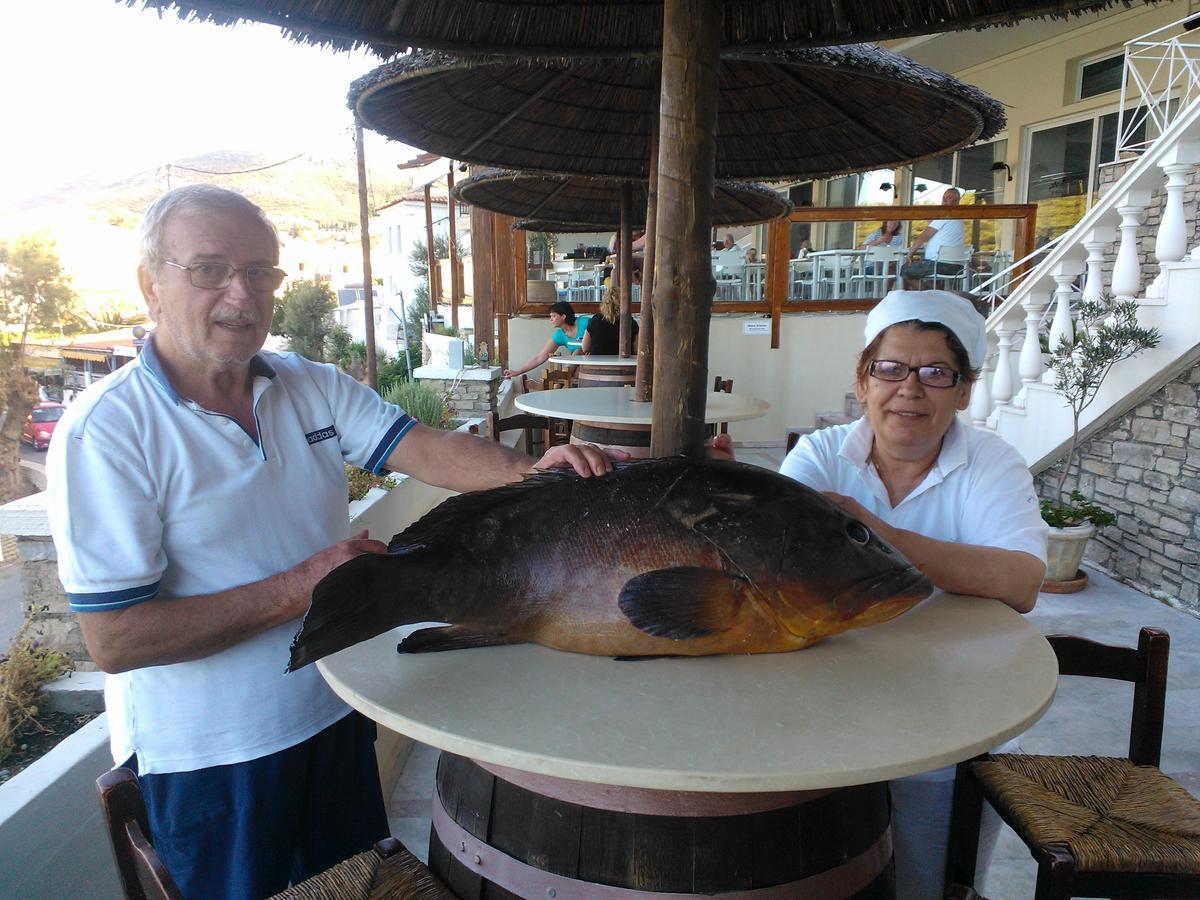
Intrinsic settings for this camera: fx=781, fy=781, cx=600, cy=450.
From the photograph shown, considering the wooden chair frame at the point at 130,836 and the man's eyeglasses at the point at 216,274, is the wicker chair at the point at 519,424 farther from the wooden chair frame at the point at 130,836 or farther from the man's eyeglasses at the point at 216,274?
the wooden chair frame at the point at 130,836

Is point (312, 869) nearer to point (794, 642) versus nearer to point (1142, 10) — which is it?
point (794, 642)

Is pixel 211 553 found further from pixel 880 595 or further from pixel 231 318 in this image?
pixel 880 595

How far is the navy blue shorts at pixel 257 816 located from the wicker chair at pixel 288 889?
12.8 inches

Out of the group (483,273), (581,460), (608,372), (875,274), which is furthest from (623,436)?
(875,274)

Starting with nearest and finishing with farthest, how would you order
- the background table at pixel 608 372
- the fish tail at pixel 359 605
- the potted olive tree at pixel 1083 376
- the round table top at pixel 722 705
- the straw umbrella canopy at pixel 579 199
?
1. the round table top at pixel 722 705
2. the fish tail at pixel 359 605
3. the potted olive tree at pixel 1083 376
4. the straw umbrella canopy at pixel 579 199
5. the background table at pixel 608 372

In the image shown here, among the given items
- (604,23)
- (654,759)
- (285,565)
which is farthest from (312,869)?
(604,23)

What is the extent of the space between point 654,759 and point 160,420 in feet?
3.91

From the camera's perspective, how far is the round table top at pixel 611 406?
13.4 ft

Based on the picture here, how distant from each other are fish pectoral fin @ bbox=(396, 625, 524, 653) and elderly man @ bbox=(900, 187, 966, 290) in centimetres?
947

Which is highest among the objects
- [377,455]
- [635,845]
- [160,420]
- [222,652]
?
[160,420]

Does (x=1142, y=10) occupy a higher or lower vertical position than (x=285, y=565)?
higher

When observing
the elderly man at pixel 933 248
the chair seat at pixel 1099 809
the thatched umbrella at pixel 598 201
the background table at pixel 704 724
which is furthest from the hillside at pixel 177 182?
the elderly man at pixel 933 248

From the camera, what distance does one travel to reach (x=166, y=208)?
1.61 metres

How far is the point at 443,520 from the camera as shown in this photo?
1304mm
